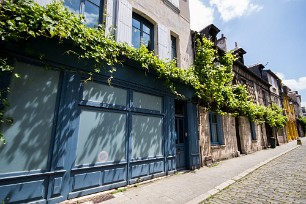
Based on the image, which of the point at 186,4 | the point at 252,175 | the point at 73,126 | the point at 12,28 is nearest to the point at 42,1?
the point at 12,28

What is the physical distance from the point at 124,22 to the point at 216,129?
7.38 m

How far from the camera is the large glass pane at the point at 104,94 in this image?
182 inches

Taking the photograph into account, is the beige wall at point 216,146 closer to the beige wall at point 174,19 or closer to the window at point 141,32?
the beige wall at point 174,19

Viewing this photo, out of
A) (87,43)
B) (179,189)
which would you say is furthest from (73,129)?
(179,189)

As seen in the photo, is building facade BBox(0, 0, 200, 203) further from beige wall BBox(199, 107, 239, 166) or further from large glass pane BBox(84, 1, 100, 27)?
beige wall BBox(199, 107, 239, 166)

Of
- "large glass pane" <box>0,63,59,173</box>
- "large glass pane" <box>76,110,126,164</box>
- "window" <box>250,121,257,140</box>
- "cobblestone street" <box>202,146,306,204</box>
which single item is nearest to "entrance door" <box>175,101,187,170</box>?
"cobblestone street" <box>202,146,306,204</box>

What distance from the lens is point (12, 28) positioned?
10.4ft

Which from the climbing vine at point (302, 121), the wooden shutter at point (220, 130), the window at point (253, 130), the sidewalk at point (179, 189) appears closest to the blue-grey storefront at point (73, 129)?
the sidewalk at point (179, 189)

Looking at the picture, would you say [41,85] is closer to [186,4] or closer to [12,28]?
[12,28]

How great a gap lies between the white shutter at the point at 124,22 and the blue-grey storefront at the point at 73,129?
3.25ft

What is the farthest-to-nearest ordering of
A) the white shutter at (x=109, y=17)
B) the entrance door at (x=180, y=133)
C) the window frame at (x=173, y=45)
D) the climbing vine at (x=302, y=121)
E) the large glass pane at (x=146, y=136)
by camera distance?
the climbing vine at (x=302, y=121), the window frame at (x=173, y=45), the entrance door at (x=180, y=133), the large glass pane at (x=146, y=136), the white shutter at (x=109, y=17)

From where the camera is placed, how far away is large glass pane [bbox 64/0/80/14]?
477cm

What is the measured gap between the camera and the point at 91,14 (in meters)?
5.27

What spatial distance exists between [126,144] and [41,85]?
2.71 m
